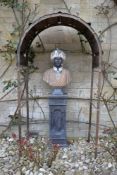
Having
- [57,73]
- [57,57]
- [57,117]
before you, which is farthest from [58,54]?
[57,117]

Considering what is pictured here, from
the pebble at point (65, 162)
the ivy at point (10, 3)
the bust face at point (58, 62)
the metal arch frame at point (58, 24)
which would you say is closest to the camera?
the pebble at point (65, 162)

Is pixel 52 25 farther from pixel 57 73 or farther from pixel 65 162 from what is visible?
pixel 65 162

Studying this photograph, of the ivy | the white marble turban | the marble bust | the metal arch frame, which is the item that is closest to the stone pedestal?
the marble bust

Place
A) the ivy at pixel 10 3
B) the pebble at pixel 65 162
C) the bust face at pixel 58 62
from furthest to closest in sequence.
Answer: the ivy at pixel 10 3 → the bust face at pixel 58 62 → the pebble at pixel 65 162

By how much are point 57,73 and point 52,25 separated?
625 mm

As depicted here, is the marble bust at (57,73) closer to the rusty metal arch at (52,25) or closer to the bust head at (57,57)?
the bust head at (57,57)

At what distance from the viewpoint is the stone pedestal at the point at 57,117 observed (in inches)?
201

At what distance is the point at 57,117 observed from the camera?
518cm

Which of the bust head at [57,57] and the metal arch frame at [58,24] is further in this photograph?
the bust head at [57,57]

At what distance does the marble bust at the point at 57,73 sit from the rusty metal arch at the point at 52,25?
0.34 m

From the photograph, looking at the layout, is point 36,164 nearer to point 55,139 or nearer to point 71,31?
point 55,139

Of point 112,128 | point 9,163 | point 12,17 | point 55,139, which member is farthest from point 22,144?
point 12,17

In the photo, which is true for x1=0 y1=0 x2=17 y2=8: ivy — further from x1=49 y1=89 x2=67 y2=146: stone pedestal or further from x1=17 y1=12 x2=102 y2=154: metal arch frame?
x1=49 y1=89 x2=67 y2=146: stone pedestal

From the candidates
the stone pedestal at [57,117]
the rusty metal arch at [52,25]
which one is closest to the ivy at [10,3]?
the rusty metal arch at [52,25]
